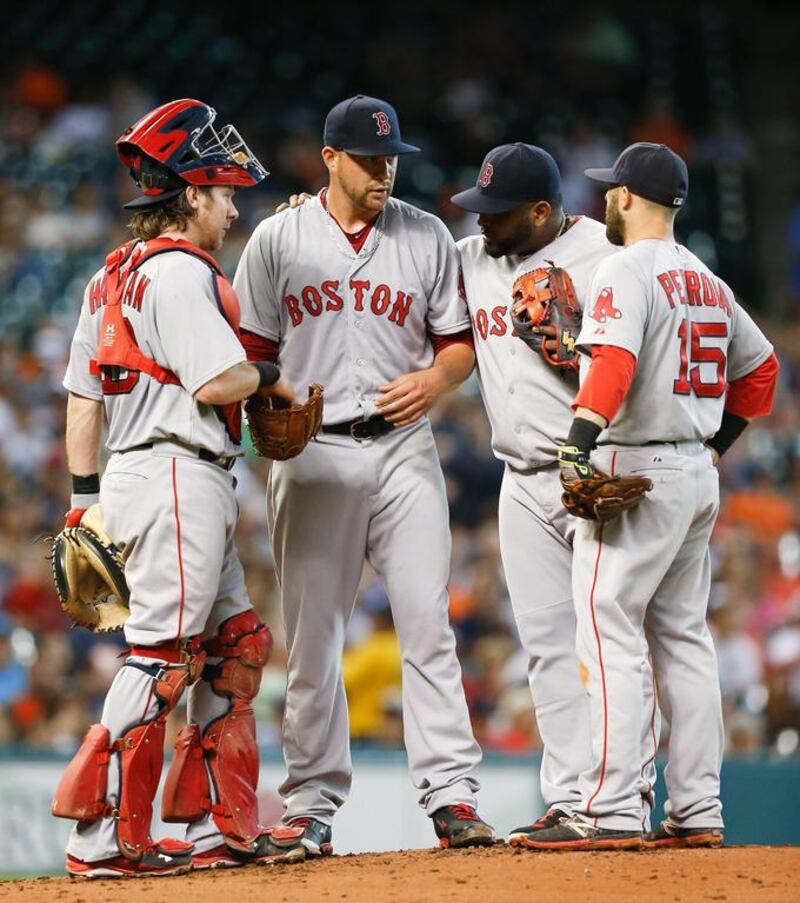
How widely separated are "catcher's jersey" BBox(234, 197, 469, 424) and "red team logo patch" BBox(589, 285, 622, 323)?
0.74m

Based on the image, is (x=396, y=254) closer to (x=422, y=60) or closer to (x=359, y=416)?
(x=359, y=416)

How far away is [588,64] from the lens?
16.5m

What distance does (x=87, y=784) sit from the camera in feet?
15.8

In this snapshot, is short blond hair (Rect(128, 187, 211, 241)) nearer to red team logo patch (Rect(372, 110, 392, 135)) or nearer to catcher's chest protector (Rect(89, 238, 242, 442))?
catcher's chest protector (Rect(89, 238, 242, 442))

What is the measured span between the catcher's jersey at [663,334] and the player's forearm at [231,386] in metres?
1.00

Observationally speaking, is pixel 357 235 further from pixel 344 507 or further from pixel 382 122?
pixel 344 507

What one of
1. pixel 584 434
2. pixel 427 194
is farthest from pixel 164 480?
pixel 427 194

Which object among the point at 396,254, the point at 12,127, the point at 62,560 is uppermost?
the point at 12,127

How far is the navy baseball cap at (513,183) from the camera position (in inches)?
212

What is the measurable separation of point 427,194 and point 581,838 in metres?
9.74

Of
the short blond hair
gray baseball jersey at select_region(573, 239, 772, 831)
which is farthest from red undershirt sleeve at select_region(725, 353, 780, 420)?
the short blond hair

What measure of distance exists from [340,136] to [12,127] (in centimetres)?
948

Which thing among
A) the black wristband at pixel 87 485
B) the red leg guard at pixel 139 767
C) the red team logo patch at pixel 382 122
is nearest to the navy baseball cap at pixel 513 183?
the red team logo patch at pixel 382 122

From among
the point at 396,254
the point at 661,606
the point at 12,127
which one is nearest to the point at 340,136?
the point at 396,254
